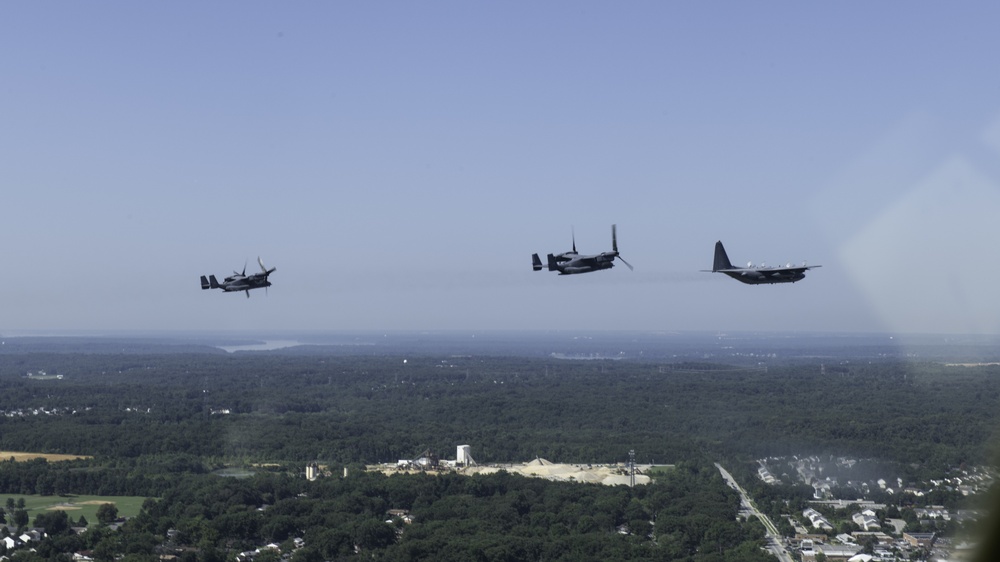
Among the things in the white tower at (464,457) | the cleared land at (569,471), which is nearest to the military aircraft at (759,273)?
the cleared land at (569,471)

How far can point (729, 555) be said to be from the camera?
115 feet

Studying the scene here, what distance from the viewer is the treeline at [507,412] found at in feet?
218

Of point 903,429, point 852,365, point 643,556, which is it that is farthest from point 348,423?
point 852,365

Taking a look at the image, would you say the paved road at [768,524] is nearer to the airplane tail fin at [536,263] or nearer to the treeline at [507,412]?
the treeline at [507,412]

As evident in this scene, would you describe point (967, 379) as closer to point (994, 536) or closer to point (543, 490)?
point (543, 490)

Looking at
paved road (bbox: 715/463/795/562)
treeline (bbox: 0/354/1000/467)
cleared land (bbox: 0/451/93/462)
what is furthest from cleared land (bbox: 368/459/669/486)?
cleared land (bbox: 0/451/93/462)

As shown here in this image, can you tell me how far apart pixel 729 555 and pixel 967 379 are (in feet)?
213

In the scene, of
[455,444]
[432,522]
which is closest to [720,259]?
[432,522]

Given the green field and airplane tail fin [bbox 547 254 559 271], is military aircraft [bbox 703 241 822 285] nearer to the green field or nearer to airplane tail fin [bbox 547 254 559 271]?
airplane tail fin [bbox 547 254 559 271]

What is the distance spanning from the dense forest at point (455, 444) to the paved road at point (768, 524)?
0.74 meters

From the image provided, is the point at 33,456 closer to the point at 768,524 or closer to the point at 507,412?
the point at 507,412

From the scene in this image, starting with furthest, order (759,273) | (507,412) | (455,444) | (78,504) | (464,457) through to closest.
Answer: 1. (507,412)
2. (455,444)
3. (464,457)
4. (78,504)
5. (759,273)

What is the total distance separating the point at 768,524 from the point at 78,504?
3209 cm

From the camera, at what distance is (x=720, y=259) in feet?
80.8
